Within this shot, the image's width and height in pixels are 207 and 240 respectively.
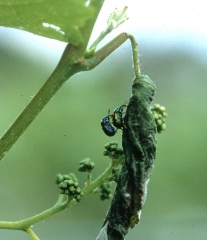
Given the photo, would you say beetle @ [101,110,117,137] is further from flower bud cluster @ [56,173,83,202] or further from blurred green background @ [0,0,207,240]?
blurred green background @ [0,0,207,240]

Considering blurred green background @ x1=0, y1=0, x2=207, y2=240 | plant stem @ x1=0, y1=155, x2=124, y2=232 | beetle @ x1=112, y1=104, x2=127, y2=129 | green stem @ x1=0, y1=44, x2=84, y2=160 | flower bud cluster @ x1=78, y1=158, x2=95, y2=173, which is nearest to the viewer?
green stem @ x1=0, y1=44, x2=84, y2=160

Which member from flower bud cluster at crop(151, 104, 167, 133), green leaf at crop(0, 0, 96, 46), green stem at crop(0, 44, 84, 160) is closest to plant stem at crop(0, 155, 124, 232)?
flower bud cluster at crop(151, 104, 167, 133)

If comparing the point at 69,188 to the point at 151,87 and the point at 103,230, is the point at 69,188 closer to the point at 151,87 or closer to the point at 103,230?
the point at 103,230

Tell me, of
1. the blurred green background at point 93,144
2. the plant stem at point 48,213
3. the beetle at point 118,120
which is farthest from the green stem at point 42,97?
the blurred green background at point 93,144

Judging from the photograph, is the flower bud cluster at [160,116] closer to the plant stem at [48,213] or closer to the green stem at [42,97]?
the plant stem at [48,213]

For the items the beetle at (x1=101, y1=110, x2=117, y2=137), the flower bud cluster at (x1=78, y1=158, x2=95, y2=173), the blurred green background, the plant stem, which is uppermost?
the blurred green background
